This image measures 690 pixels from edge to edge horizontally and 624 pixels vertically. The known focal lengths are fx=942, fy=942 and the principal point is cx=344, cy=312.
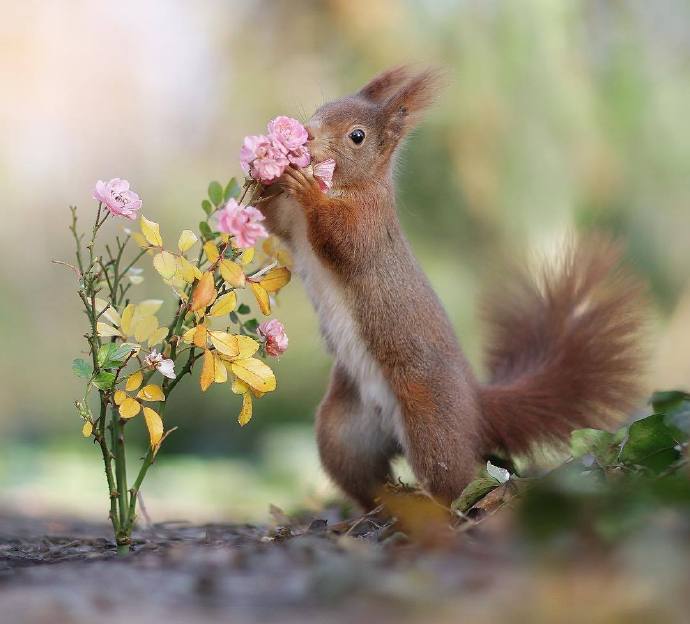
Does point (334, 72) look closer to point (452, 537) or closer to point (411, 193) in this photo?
point (411, 193)

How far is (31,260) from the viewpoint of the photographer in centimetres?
674

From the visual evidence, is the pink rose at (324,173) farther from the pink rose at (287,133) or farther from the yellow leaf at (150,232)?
the yellow leaf at (150,232)

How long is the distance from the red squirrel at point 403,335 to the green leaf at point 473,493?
21 cm

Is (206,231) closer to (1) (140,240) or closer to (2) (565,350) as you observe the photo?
(1) (140,240)

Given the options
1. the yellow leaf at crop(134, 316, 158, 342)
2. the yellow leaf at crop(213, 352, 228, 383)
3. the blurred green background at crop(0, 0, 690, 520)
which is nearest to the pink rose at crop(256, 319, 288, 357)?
the yellow leaf at crop(213, 352, 228, 383)

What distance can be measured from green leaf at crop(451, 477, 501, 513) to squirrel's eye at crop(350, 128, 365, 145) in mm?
1021

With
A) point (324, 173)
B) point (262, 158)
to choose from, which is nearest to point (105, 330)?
point (262, 158)

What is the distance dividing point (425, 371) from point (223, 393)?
4.21 metres

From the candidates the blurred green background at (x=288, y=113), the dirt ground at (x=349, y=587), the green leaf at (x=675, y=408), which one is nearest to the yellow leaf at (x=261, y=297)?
the dirt ground at (x=349, y=587)

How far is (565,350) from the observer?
2730 millimetres

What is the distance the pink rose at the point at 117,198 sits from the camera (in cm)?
198

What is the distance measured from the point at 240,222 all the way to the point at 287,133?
0.37 m

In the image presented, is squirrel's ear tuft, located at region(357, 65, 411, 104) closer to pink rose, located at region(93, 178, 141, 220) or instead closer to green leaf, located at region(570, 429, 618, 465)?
pink rose, located at region(93, 178, 141, 220)

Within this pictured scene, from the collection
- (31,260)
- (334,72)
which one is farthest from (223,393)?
(334,72)
